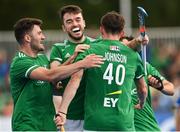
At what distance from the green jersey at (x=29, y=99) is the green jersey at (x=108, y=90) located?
64 centimetres

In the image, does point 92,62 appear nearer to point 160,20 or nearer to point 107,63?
point 107,63

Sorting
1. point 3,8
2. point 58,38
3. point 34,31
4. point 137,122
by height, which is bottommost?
point 137,122

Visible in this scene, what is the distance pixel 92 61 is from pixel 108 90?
465mm

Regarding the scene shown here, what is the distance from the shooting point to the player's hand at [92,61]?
11406 mm

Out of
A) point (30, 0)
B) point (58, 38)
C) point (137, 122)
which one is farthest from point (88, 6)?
point (137, 122)

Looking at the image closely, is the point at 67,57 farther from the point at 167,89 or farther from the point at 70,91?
the point at 167,89

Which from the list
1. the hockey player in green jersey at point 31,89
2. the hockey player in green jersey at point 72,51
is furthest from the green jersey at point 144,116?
the hockey player in green jersey at point 31,89

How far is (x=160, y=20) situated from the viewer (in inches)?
1335

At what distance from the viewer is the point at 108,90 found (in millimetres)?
11672

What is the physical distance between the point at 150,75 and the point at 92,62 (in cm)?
173

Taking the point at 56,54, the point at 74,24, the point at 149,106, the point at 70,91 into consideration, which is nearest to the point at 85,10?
the point at 149,106

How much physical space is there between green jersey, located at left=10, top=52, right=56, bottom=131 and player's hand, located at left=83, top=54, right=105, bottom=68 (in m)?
0.83

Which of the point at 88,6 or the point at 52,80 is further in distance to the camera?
the point at 88,6

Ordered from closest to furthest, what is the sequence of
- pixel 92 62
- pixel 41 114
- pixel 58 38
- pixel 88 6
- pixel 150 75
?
pixel 92 62
pixel 41 114
pixel 150 75
pixel 58 38
pixel 88 6
